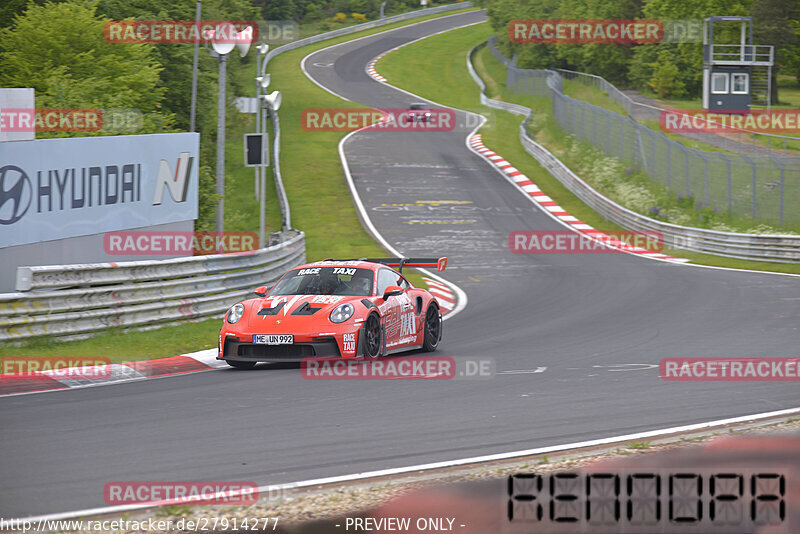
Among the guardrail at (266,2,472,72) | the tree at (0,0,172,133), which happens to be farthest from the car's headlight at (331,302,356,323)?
the guardrail at (266,2,472,72)

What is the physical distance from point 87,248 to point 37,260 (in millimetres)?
1306

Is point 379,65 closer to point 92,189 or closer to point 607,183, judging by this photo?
point 607,183

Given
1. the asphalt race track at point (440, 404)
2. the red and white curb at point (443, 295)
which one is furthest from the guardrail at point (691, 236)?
the red and white curb at point (443, 295)

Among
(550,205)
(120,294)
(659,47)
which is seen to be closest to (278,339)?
(120,294)

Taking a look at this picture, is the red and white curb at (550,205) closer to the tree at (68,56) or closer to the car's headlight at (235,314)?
Result: the tree at (68,56)

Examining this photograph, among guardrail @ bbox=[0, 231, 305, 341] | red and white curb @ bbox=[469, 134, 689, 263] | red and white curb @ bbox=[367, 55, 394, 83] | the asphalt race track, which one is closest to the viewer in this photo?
the asphalt race track

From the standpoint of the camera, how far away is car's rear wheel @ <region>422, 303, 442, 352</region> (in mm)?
13367

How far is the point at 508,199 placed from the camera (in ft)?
123

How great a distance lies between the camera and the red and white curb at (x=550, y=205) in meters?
29.2

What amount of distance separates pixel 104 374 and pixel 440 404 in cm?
397

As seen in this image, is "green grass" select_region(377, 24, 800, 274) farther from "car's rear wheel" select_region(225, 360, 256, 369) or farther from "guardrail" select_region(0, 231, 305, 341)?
"car's rear wheel" select_region(225, 360, 256, 369)

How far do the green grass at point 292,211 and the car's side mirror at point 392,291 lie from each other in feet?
8.58

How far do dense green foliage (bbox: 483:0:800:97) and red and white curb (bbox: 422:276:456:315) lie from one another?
145 ft

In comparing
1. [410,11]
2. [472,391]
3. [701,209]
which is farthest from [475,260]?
[410,11]
